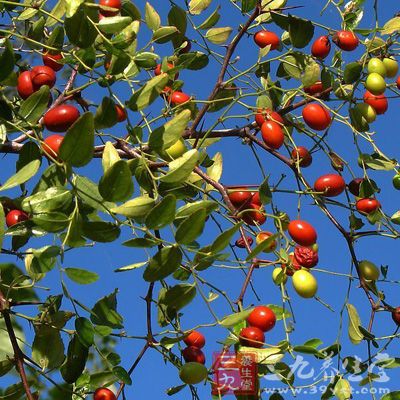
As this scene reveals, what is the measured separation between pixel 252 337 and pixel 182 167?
1.11 feet

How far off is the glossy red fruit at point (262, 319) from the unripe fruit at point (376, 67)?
0.56 metres

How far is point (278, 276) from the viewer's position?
141cm

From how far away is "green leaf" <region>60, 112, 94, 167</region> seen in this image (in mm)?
987

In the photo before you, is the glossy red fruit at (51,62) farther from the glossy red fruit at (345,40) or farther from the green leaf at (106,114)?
the glossy red fruit at (345,40)

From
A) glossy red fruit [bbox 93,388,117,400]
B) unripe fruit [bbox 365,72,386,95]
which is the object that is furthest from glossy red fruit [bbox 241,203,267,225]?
glossy red fruit [bbox 93,388,117,400]

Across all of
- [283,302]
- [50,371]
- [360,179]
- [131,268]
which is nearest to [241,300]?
[283,302]

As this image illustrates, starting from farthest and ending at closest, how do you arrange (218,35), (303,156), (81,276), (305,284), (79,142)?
→ 1. (218,35)
2. (303,156)
3. (305,284)
4. (81,276)
5. (79,142)

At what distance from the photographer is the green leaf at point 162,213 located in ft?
3.52

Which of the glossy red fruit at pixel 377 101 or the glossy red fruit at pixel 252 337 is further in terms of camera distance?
the glossy red fruit at pixel 377 101

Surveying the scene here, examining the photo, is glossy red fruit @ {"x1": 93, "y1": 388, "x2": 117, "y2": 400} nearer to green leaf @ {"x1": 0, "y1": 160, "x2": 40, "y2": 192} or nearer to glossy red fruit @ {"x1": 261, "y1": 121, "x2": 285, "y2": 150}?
green leaf @ {"x1": 0, "y1": 160, "x2": 40, "y2": 192}

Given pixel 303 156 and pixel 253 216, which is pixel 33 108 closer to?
pixel 253 216

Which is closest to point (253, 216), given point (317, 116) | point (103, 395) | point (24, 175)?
point (317, 116)

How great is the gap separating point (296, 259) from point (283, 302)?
0.08 m

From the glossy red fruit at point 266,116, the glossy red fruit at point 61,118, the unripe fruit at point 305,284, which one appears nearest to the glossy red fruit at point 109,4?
the glossy red fruit at point 61,118
